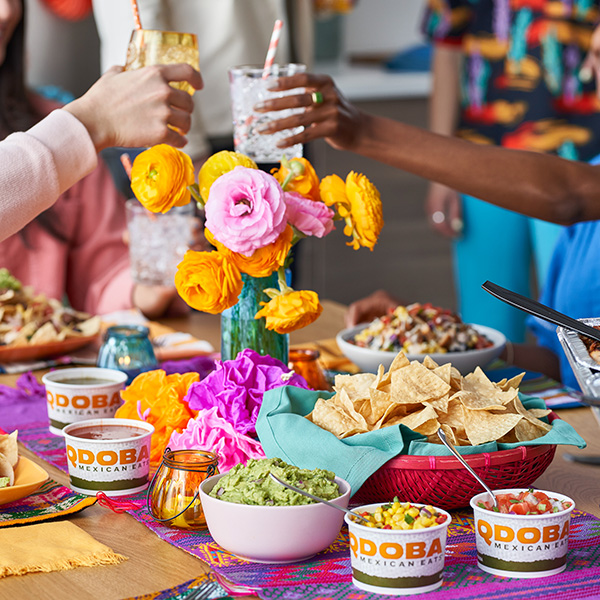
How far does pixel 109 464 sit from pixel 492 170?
863 millimetres

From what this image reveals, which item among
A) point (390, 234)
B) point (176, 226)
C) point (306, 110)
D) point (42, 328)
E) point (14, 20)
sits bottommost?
point (390, 234)

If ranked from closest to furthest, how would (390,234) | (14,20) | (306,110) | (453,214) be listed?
(306,110), (14,20), (453,214), (390,234)

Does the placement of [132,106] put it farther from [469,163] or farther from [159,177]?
[469,163]

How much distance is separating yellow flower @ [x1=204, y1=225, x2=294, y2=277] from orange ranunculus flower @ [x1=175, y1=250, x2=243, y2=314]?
0.05ft

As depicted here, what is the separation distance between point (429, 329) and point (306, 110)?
15.9 inches

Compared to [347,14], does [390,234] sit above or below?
below

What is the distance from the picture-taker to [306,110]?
133 centimetres

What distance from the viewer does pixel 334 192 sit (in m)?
1.17

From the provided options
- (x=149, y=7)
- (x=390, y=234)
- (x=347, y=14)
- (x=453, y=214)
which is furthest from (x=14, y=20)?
(x=347, y=14)

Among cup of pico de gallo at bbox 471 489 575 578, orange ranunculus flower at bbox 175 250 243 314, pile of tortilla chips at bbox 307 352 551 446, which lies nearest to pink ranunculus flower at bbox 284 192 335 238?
orange ranunculus flower at bbox 175 250 243 314

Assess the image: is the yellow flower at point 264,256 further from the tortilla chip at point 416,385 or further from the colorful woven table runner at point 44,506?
the colorful woven table runner at point 44,506

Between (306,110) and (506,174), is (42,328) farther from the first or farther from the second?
(506,174)

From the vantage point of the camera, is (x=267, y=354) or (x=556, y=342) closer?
(x=267, y=354)

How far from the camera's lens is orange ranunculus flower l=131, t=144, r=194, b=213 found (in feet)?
3.55
